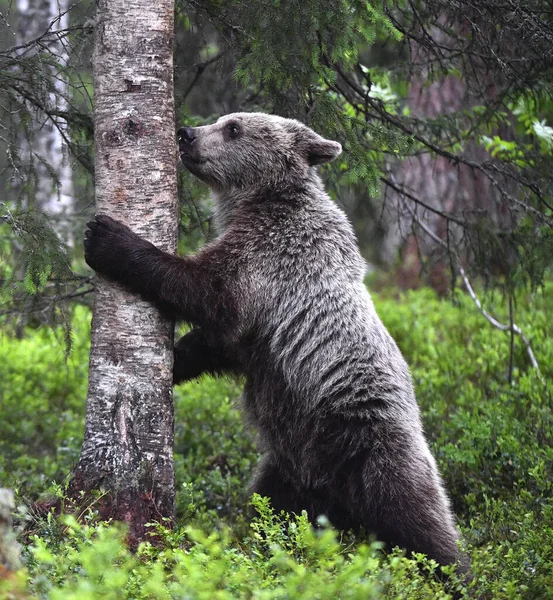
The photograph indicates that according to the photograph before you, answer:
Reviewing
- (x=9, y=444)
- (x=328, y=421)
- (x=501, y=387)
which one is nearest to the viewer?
(x=328, y=421)

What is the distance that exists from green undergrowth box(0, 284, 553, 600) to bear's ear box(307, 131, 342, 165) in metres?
2.14

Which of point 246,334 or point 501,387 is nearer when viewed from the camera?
point 246,334

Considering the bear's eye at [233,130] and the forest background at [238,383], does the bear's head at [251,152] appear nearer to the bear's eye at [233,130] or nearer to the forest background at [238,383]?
the bear's eye at [233,130]

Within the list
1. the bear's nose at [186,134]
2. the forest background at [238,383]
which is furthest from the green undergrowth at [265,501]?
the bear's nose at [186,134]

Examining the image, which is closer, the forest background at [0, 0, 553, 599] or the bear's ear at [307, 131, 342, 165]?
the forest background at [0, 0, 553, 599]

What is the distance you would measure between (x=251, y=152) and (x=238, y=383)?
1.78 metres

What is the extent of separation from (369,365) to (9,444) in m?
3.78

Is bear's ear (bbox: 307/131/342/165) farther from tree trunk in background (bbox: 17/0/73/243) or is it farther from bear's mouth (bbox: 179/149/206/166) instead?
tree trunk in background (bbox: 17/0/73/243)

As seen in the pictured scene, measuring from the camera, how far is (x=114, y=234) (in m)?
4.71

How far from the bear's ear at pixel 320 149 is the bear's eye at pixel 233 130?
0.57m

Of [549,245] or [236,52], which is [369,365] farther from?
[236,52]

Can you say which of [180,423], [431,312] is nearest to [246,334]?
[180,423]

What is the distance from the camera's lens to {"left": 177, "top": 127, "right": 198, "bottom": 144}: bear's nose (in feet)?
18.1

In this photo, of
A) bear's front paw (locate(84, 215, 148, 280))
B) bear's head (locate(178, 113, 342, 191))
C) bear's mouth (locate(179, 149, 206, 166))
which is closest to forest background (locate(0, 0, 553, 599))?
bear's head (locate(178, 113, 342, 191))
